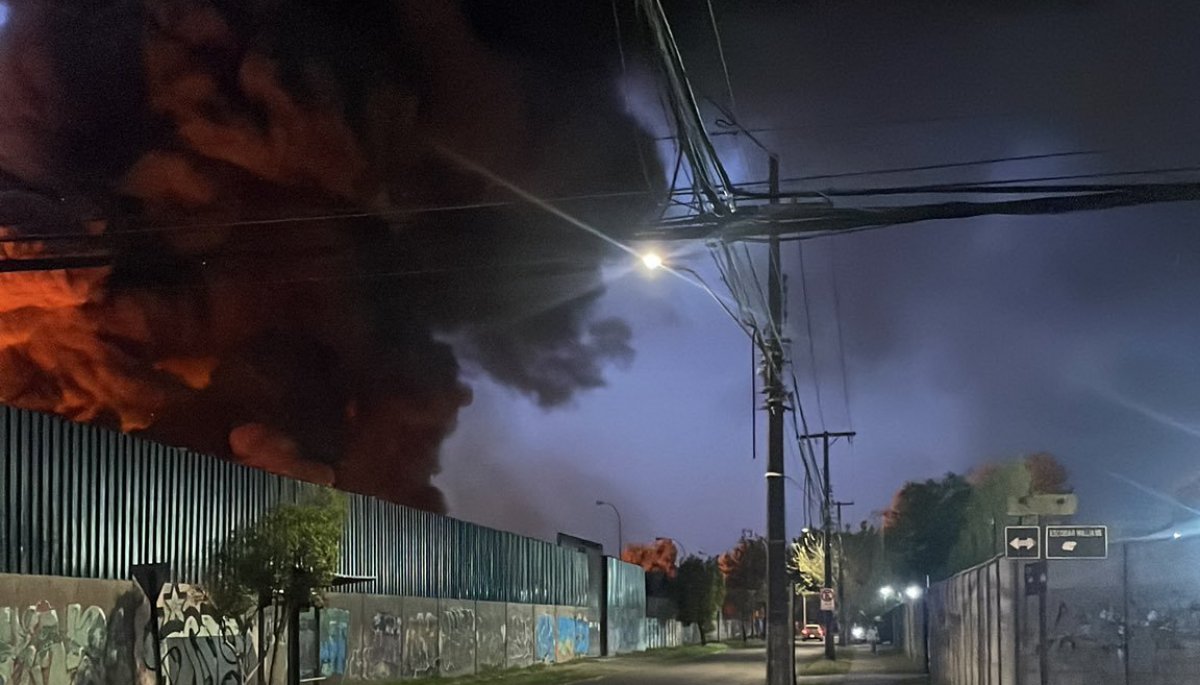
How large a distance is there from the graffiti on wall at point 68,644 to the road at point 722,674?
682 inches

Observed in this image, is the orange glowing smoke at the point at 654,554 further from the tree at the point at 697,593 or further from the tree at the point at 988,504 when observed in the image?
the tree at the point at 988,504

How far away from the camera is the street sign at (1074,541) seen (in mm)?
15641

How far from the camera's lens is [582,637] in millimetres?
53125

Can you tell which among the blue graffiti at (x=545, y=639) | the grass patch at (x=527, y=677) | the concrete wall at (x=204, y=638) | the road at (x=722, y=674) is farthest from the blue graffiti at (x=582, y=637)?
the concrete wall at (x=204, y=638)

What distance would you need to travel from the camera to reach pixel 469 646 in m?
37.0

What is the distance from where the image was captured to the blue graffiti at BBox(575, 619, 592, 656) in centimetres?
5209

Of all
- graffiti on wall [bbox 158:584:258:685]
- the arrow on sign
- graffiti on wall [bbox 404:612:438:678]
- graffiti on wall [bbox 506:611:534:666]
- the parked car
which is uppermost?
the arrow on sign

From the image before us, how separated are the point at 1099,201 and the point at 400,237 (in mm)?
25673

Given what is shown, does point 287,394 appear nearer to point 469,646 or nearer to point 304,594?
point 469,646

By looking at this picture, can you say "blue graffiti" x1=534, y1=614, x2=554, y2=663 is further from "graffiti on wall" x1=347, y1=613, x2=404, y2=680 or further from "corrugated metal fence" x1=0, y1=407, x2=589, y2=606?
"corrugated metal fence" x1=0, y1=407, x2=589, y2=606

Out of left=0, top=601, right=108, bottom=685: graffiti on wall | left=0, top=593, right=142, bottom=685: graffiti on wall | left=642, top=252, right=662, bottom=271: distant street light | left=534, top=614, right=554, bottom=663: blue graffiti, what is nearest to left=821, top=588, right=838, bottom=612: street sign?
left=534, top=614, right=554, bottom=663: blue graffiti

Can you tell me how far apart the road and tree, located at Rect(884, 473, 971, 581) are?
54.9 ft

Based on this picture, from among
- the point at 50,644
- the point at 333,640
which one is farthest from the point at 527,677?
the point at 50,644

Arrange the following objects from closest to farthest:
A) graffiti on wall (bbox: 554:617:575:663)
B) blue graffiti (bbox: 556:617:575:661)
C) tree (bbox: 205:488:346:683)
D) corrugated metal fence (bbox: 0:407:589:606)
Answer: corrugated metal fence (bbox: 0:407:589:606) < tree (bbox: 205:488:346:683) < graffiti on wall (bbox: 554:617:575:663) < blue graffiti (bbox: 556:617:575:661)
